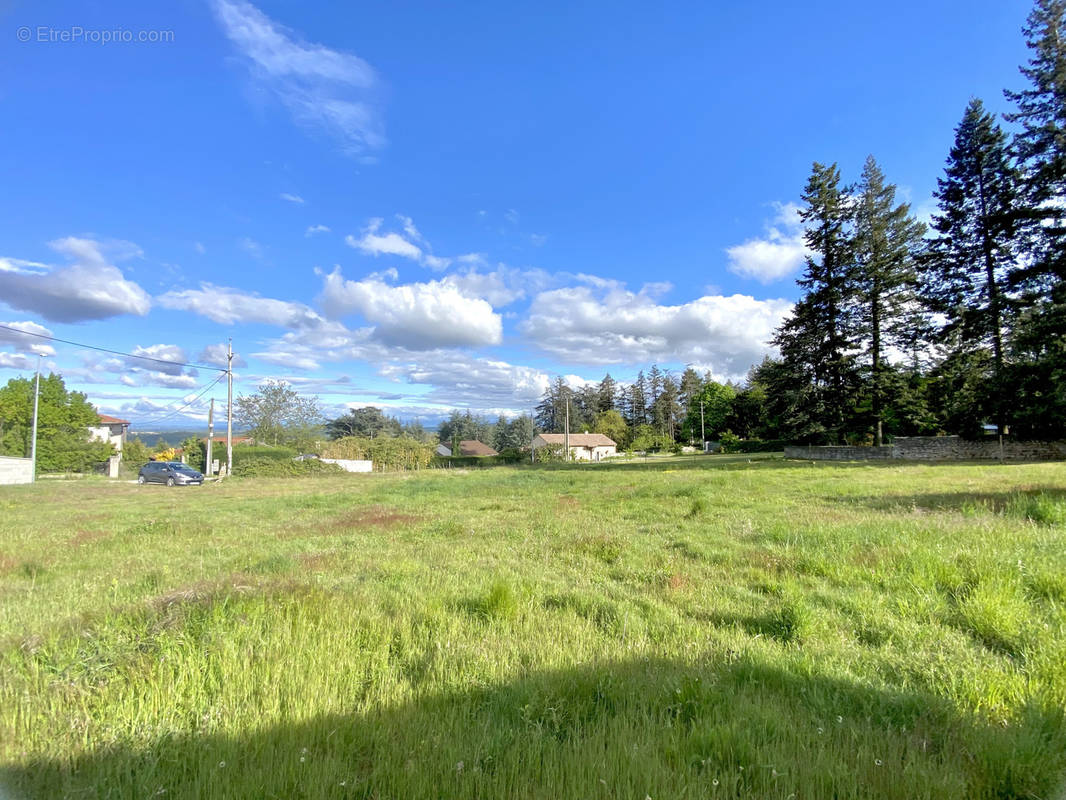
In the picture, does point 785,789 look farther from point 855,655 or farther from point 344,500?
point 344,500

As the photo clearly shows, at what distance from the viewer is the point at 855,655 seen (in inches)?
131

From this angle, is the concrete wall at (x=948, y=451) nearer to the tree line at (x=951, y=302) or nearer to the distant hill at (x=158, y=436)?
the tree line at (x=951, y=302)

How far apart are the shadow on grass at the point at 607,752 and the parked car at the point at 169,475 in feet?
102

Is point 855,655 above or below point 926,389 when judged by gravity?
below

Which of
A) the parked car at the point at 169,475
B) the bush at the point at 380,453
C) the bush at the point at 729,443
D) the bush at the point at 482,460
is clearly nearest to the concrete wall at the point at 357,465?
the bush at the point at 380,453

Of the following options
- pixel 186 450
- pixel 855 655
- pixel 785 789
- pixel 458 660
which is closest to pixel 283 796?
pixel 458 660

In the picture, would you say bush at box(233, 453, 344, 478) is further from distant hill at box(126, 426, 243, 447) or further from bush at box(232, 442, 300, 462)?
distant hill at box(126, 426, 243, 447)

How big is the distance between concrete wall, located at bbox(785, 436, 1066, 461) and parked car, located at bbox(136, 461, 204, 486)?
120 ft

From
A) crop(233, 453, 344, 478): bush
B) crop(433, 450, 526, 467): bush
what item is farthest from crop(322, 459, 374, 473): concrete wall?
crop(433, 450, 526, 467): bush

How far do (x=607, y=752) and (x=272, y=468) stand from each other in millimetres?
38077

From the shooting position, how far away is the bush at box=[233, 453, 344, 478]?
112ft

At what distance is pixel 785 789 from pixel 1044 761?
1158 mm

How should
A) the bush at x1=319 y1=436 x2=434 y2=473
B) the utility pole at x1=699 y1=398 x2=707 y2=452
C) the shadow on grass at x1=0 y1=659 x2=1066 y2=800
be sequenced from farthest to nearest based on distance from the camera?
the utility pole at x1=699 y1=398 x2=707 y2=452
the bush at x1=319 y1=436 x2=434 y2=473
the shadow on grass at x1=0 y1=659 x2=1066 y2=800

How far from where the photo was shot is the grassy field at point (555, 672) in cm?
211
